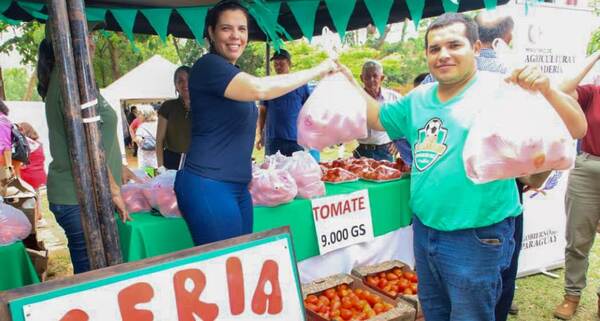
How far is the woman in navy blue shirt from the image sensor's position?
1851 mm

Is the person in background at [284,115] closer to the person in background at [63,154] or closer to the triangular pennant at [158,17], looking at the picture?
the triangular pennant at [158,17]

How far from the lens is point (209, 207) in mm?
1896

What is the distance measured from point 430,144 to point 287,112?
115 inches

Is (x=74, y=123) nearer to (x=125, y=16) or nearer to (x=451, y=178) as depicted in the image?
(x=451, y=178)

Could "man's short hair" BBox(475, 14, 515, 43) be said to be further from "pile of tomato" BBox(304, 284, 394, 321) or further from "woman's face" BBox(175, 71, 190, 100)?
"woman's face" BBox(175, 71, 190, 100)

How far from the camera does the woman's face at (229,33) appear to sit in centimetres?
186

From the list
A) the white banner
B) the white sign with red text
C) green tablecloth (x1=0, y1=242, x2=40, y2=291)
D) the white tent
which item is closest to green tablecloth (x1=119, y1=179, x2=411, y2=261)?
green tablecloth (x1=0, y1=242, x2=40, y2=291)

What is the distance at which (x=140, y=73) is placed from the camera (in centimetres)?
1292

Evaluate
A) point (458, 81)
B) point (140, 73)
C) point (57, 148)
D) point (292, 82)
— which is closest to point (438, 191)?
point (458, 81)

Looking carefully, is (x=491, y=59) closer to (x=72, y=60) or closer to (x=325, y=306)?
(x=325, y=306)

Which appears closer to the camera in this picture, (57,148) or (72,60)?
(72,60)

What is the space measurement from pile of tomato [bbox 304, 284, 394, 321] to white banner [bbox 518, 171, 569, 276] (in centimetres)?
164

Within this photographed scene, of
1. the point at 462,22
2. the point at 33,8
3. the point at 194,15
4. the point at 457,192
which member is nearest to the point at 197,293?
the point at 457,192

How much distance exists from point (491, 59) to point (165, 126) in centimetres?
288
